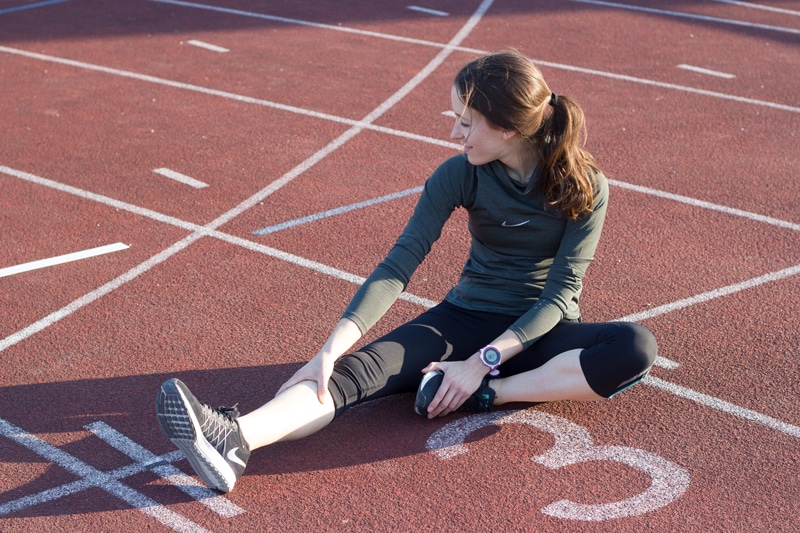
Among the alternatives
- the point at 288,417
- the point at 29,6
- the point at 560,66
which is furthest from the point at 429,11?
the point at 288,417

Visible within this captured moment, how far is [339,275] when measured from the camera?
565cm

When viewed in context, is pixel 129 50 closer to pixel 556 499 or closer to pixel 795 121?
pixel 795 121

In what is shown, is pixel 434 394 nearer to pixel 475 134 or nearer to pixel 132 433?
pixel 475 134

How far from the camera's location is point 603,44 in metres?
11.2

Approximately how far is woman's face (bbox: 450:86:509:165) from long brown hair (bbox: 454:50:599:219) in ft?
0.11

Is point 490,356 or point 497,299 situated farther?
point 497,299

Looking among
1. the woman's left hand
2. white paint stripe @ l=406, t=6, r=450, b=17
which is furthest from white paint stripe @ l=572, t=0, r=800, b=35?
the woman's left hand

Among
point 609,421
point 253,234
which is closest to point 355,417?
point 609,421

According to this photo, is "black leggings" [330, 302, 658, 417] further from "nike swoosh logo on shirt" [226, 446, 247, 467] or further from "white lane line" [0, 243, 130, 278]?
"white lane line" [0, 243, 130, 278]

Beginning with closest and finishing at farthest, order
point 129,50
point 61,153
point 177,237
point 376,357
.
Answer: point 376,357 → point 177,237 → point 61,153 → point 129,50

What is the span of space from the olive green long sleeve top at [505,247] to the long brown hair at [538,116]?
0.32 feet

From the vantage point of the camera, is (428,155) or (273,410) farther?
(428,155)

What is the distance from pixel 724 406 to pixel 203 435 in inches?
89.7

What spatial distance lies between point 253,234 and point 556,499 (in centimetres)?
311
